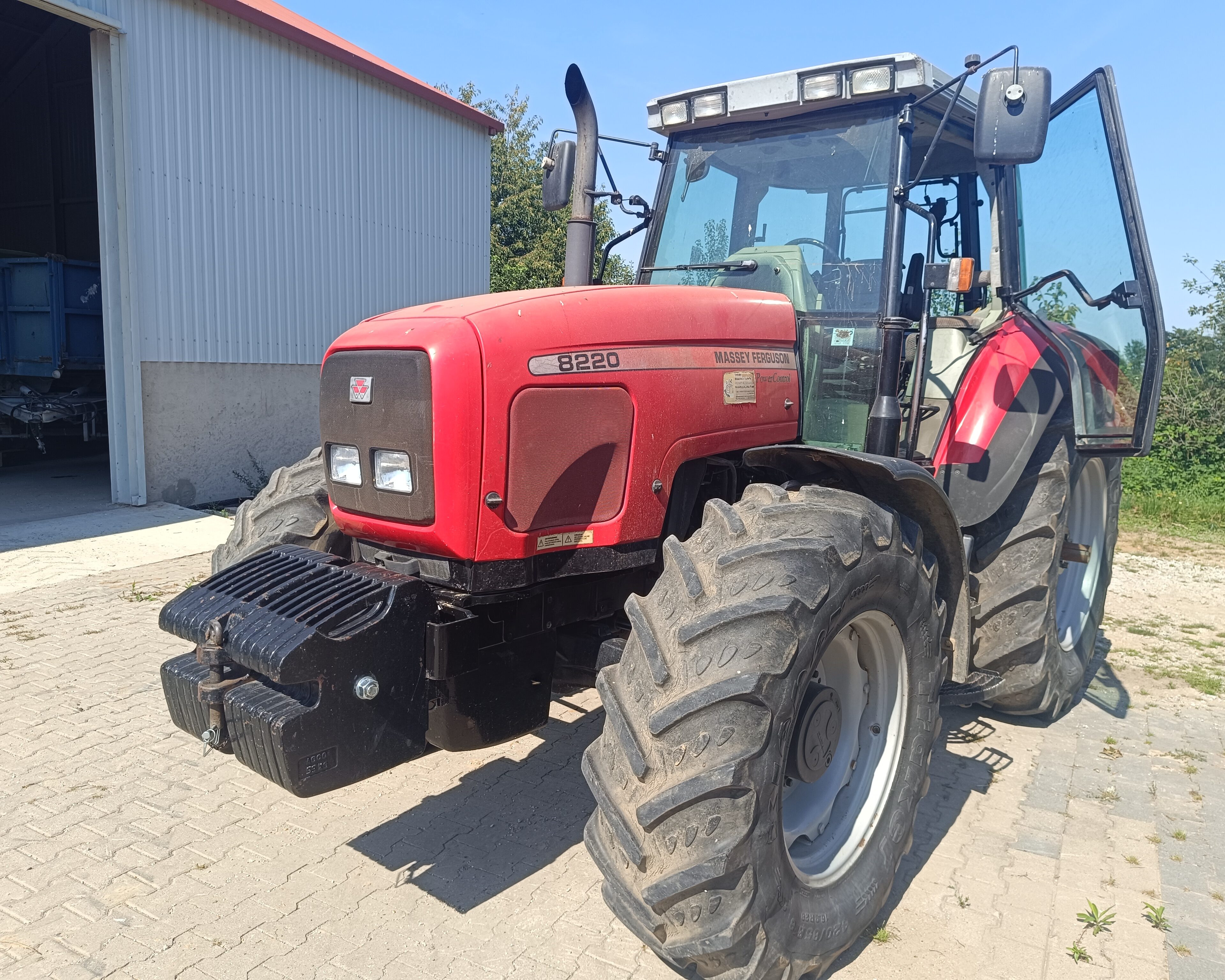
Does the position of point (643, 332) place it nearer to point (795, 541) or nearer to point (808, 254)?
point (795, 541)

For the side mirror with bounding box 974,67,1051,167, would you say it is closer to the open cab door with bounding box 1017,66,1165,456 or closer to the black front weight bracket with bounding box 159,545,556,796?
the open cab door with bounding box 1017,66,1165,456

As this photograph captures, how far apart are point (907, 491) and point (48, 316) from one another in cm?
1128

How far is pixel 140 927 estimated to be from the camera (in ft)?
8.90

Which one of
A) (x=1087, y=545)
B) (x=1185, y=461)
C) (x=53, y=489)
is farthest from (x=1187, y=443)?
(x=53, y=489)

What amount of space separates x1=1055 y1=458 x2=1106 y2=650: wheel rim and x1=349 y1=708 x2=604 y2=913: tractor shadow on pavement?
269 centimetres

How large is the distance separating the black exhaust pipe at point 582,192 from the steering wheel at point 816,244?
788mm

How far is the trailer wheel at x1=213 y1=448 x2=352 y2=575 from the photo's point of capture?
343 cm

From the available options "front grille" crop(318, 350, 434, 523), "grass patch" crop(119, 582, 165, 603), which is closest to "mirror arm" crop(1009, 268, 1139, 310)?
"front grille" crop(318, 350, 434, 523)

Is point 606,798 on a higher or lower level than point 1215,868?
higher

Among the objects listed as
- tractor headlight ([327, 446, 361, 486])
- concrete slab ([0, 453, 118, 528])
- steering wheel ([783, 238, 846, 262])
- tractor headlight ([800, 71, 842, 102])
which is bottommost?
concrete slab ([0, 453, 118, 528])

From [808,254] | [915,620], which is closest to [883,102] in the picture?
[808,254]

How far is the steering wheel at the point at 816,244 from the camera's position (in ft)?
11.7

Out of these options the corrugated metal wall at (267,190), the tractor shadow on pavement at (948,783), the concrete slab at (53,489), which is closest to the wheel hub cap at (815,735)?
the tractor shadow on pavement at (948,783)

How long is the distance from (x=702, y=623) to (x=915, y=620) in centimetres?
90
